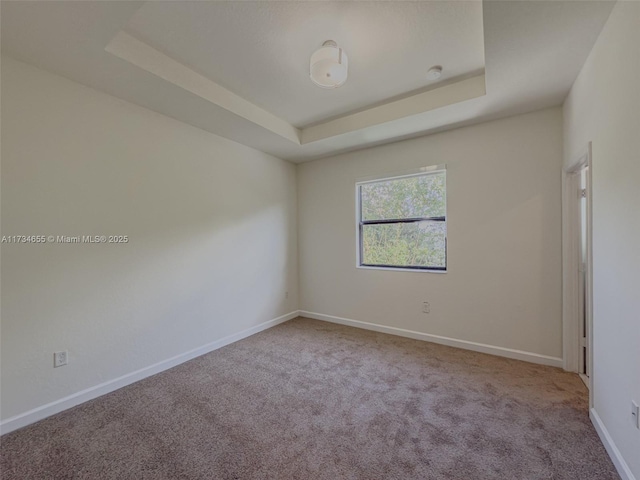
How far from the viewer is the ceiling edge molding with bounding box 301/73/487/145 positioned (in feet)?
8.13

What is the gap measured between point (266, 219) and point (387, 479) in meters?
3.20

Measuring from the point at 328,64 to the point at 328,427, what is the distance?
2.52 meters

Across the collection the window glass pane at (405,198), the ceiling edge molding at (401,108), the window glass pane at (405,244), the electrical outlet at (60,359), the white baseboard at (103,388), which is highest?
→ the ceiling edge molding at (401,108)

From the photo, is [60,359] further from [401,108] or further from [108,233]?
[401,108]

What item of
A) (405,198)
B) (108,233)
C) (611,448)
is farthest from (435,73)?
(108,233)

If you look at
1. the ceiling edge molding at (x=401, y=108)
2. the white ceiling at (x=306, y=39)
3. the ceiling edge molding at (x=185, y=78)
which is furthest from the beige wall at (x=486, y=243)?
the ceiling edge molding at (x=185, y=78)

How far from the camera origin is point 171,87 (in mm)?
2260

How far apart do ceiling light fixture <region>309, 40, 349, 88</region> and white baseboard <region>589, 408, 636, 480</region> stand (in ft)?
9.26

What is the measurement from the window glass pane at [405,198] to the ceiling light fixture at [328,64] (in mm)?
1955

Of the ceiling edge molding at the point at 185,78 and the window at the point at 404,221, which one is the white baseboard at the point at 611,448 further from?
the ceiling edge molding at the point at 185,78

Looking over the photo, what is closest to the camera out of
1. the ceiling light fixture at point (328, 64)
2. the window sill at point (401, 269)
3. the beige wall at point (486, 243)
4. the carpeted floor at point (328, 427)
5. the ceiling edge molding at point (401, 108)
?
the carpeted floor at point (328, 427)

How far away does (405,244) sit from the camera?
144 inches

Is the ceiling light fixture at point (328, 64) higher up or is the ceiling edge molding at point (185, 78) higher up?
the ceiling edge molding at point (185, 78)

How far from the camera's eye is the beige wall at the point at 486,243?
2.72 metres
